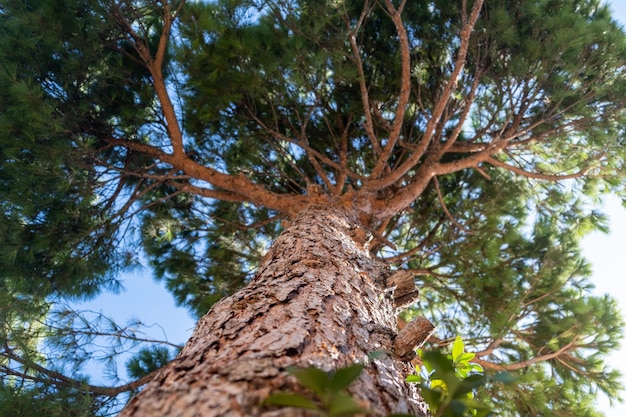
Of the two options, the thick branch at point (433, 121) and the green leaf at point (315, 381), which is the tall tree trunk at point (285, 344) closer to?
the green leaf at point (315, 381)

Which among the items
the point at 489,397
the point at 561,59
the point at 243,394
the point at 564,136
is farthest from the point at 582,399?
the point at 243,394

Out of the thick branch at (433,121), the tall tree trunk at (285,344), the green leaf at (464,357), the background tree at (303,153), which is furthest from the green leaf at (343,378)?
the thick branch at (433,121)

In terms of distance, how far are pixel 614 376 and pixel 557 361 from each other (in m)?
0.46

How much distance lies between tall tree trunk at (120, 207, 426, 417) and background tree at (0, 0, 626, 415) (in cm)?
185

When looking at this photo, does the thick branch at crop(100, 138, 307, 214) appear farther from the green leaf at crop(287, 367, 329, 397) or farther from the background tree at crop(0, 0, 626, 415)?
the green leaf at crop(287, 367, 329, 397)

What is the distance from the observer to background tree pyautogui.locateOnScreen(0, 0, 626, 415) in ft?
11.5

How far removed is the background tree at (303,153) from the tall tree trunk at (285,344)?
1852 mm

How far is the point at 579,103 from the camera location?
4125 millimetres

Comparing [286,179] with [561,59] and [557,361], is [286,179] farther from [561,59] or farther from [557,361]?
[557,361]

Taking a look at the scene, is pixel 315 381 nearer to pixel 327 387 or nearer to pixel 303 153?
pixel 327 387

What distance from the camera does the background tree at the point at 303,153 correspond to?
3520mm

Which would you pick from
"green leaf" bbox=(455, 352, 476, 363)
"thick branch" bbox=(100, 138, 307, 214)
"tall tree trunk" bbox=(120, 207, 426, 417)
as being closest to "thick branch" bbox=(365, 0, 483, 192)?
"thick branch" bbox=(100, 138, 307, 214)

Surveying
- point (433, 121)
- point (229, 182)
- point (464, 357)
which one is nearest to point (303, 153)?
point (229, 182)

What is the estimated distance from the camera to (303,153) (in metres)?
5.09
